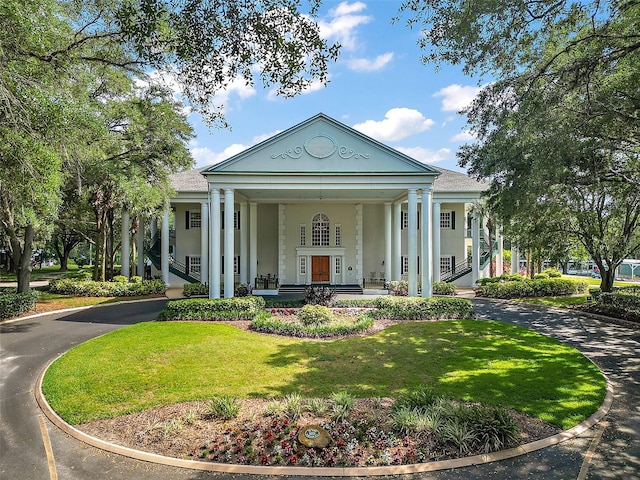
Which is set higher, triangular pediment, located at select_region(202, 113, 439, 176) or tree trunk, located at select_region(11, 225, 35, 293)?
triangular pediment, located at select_region(202, 113, 439, 176)

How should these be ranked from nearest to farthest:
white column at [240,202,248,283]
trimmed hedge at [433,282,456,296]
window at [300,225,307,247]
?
trimmed hedge at [433,282,456,296] < white column at [240,202,248,283] < window at [300,225,307,247]

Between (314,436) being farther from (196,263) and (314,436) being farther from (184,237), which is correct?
(184,237)

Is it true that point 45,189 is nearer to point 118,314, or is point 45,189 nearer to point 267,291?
point 118,314

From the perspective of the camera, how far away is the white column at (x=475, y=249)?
1065 inches

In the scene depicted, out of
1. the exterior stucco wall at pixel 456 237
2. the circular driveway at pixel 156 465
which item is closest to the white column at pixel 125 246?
the circular driveway at pixel 156 465

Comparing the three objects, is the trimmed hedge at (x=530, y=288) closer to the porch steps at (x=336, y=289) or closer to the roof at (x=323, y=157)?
the porch steps at (x=336, y=289)

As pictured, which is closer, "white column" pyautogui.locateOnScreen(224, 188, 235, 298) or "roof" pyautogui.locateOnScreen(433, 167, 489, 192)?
"white column" pyautogui.locateOnScreen(224, 188, 235, 298)

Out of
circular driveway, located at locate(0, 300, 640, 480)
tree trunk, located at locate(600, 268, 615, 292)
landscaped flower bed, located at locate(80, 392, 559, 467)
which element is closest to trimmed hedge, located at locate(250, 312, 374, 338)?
landscaped flower bed, located at locate(80, 392, 559, 467)

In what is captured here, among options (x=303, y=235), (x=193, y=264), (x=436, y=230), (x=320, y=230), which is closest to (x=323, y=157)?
(x=320, y=230)

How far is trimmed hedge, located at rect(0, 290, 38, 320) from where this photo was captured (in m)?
15.9

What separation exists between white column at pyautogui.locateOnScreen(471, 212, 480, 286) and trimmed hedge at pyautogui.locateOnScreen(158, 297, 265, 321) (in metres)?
17.9

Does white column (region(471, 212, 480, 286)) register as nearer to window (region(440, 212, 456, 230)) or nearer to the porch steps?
window (region(440, 212, 456, 230))

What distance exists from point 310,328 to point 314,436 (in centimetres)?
765

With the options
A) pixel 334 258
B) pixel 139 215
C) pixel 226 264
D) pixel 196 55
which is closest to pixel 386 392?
pixel 196 55
